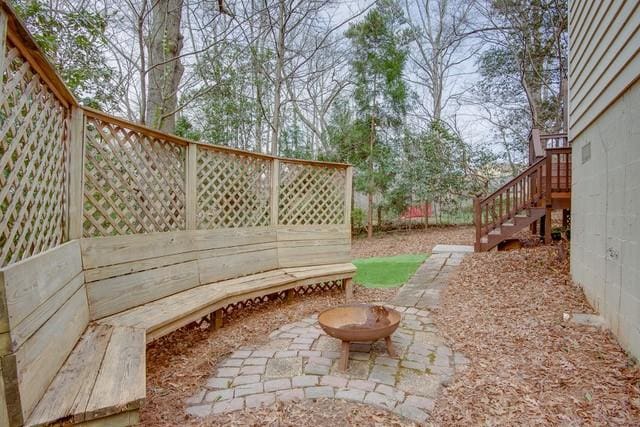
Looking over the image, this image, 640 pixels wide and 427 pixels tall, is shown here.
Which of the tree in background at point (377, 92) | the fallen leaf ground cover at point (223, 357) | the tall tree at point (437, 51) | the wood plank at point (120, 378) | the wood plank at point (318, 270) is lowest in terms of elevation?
the fallen leaf ground cover at point (223, 357)

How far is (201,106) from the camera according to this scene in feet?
26.7

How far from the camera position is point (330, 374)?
2.50 meters

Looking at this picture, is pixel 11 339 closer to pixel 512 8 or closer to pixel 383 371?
pixel 383 371

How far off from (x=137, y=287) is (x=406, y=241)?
7.91m

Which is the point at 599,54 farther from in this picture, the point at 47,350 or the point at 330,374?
the point at 47,350

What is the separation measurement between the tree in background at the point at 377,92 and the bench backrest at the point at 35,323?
8.86 metres

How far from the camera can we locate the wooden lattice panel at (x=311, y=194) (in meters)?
4.72

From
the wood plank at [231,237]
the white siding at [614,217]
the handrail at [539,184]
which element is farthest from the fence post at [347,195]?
the handrail at [539,184]

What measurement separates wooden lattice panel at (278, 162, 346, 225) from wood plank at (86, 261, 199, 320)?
1.55 m

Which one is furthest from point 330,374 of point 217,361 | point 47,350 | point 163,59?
point 163,59

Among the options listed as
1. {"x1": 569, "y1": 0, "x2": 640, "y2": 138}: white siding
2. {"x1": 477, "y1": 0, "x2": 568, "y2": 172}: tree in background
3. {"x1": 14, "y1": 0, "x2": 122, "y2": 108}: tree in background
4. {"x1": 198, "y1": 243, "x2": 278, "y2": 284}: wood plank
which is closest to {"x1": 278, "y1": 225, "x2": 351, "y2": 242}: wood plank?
{"x1": 198, "y1": 243, "x2": 278, "y2": 284}: wood plank

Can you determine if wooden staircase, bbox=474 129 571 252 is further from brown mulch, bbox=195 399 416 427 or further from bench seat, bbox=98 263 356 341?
brown mulch, bbox=195 399 416 427

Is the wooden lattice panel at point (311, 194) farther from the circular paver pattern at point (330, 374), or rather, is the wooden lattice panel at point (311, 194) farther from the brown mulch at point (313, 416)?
the brown mulch at point (313, 416)

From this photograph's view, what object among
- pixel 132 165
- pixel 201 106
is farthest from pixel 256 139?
pixel 132 165
